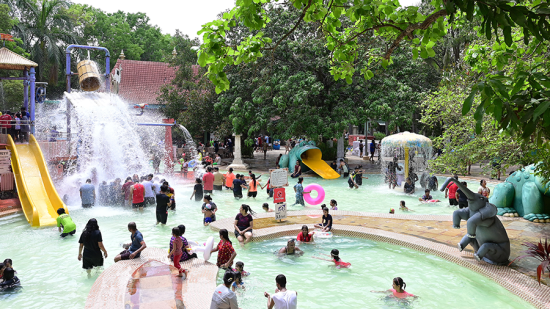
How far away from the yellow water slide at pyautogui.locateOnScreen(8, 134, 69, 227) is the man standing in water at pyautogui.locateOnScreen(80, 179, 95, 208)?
89cm

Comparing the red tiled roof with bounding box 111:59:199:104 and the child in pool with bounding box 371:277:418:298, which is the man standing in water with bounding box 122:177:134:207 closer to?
the child in pool with bounding box 371:277:418:298

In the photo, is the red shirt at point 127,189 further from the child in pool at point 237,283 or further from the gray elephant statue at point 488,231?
the gray elephant statue at point 488,231

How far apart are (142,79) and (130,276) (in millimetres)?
34597

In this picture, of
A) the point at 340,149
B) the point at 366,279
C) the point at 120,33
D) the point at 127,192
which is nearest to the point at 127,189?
the point at 127,192

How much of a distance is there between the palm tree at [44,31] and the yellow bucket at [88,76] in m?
19.4

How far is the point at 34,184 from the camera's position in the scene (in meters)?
14.8

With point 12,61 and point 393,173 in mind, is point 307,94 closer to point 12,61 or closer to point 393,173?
point 393,173

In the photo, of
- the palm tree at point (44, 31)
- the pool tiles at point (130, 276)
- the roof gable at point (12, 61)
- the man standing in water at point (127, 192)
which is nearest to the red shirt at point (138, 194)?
the man standing in water at point (127, 192)

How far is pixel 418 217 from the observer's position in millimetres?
13484

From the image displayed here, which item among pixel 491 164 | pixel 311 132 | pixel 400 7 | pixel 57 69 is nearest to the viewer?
pixel 400 7

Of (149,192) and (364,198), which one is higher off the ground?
(149,192)

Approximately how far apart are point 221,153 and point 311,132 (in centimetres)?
1360

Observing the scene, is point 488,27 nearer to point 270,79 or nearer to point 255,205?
point 255,205

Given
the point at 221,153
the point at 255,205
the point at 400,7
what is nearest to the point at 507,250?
the point at 400,7
